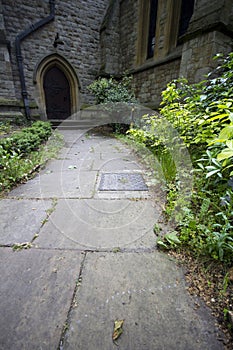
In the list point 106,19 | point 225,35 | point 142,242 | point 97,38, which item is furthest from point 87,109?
point 142,242

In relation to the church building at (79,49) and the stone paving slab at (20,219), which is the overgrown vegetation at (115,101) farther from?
the stone paving slab at (20,219)

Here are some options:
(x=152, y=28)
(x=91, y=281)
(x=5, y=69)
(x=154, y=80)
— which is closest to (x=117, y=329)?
(x=91, y=281)

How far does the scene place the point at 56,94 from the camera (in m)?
7.97

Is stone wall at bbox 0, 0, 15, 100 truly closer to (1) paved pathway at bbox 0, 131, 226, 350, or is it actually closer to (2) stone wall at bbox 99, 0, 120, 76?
(2) stone wall at bbox 99, 0, 120, 76

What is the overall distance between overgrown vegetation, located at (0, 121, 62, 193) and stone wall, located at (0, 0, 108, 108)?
4987 millimetres

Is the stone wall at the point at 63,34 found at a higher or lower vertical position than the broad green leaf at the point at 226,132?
higher

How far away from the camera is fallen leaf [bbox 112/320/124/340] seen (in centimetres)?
66

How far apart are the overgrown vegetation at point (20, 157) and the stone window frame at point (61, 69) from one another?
4.31 metres

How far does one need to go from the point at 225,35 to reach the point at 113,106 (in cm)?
323

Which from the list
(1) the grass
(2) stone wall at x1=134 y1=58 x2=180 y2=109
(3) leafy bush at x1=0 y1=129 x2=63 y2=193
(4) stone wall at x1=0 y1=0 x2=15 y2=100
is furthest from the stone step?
(3) leafy bush at x1=0 y1=129 x2=63 y2=193

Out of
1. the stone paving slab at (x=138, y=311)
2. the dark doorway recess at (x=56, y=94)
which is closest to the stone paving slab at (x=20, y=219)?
the stone paving slab at (x=138, y=311)

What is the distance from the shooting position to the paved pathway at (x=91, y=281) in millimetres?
661

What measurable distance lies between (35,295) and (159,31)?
8.26 m

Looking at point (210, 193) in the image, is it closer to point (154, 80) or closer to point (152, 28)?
point (154, 80)
